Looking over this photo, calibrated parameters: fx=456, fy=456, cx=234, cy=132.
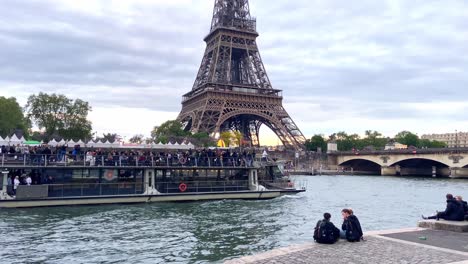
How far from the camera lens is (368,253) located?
1096cm

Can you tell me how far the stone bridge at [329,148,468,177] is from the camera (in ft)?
265

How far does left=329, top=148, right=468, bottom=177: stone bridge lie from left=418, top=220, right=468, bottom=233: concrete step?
7145 cm

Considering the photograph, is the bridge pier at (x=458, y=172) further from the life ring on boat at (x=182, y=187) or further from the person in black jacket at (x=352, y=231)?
the person in black jacket at (x=352, y=231)

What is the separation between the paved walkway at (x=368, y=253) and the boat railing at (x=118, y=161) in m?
21.1

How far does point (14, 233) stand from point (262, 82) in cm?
7661

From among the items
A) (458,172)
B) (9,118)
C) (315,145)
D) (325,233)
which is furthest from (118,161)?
(315,145)

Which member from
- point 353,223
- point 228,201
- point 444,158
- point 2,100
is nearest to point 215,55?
point 2,100

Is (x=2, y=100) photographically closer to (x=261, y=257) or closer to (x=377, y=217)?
(x=377, y=217)

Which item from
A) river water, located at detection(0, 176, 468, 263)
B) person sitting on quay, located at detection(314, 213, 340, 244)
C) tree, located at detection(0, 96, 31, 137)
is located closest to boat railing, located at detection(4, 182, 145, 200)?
river water, located at detection(0, 176, 468, 263)

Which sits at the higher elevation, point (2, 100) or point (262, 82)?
point (262, 82)

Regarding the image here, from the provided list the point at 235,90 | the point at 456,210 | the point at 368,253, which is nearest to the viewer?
the point at 368,253

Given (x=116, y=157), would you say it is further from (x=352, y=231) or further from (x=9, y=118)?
(x=9, y=118)

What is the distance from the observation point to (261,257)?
1061 cm

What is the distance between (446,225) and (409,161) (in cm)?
9054
